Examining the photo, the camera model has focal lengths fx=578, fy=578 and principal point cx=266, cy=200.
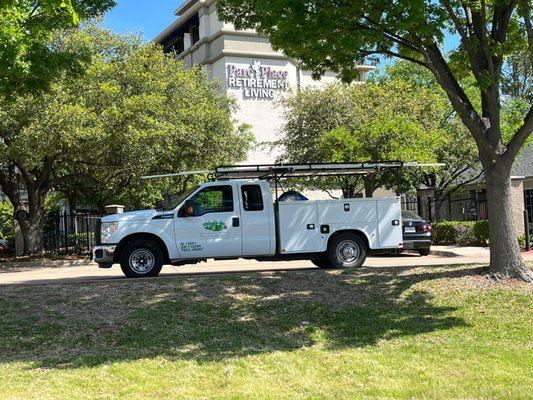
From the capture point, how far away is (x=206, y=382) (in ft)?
18.8

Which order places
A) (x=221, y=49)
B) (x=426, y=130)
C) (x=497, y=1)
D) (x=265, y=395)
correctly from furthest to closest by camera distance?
(x=221, y=49)
(x=426, y=130)
(x=497, y=1)
(x=265, y=395)

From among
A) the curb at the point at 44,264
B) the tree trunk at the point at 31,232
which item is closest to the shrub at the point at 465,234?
the curb at the point at 44,264

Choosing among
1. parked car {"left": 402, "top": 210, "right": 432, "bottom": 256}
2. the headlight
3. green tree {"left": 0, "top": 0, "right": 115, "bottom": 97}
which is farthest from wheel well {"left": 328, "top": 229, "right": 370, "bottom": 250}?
green tree {"left": 0, "top": 0, "right": 115, "bottom": 97}

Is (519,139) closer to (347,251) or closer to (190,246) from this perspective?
(347,251)

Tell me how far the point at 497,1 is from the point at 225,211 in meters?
6.27

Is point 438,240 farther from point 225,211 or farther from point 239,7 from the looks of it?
point 239,7

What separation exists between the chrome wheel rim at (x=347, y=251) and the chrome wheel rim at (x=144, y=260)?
3982mm

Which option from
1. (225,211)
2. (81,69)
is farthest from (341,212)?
(81,69)

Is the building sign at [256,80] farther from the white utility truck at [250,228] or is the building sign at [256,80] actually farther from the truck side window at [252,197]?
the truck side window at [252,197]

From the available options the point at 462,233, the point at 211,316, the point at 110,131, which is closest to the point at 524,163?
the point at 462,233

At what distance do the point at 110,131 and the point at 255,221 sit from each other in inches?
388

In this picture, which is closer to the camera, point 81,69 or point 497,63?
point 497,63

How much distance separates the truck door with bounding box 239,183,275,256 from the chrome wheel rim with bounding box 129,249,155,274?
6.21ft

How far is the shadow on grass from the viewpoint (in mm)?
7062
